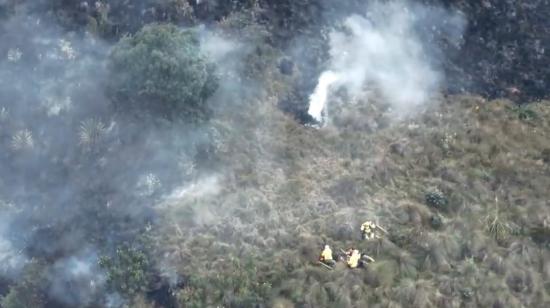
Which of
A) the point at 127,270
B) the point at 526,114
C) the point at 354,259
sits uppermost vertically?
the point at 526,114

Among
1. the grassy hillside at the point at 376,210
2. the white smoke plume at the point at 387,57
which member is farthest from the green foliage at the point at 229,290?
the white smoke plume at the point at 387,57

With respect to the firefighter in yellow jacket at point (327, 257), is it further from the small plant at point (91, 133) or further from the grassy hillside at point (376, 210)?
the small plant at point (91, 133)

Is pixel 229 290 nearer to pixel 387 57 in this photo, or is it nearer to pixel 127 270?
pixel 127 270

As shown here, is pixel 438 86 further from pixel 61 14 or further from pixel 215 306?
pixel 61 14

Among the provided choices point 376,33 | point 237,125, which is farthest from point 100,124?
point 376,33

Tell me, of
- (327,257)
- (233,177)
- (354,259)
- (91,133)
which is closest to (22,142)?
(91,133)
